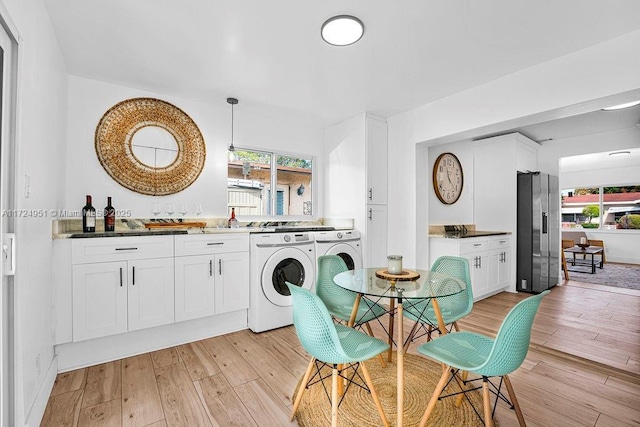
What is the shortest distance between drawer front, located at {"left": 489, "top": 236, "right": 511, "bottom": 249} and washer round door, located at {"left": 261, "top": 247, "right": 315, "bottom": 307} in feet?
8.98

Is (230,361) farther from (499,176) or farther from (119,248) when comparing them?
(499,176)

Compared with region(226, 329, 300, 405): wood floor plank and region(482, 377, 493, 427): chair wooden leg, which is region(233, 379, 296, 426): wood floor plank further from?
region(482, 377, 493, 427): chair wooden leg

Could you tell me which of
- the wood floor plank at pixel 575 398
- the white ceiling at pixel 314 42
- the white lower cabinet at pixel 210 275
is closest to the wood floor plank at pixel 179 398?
the white lower cabinet at pixel 210 275

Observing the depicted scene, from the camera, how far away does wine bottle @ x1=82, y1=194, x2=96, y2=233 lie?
2.61m

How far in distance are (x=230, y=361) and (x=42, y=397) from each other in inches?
43.9

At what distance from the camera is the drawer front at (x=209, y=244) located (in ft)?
8.87

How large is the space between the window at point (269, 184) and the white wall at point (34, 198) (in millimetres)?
1785

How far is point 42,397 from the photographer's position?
178 centimetres

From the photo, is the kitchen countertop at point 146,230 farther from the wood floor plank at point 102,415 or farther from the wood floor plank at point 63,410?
the wood floor plank at point 102,415

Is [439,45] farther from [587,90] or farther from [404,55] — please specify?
[587,90]

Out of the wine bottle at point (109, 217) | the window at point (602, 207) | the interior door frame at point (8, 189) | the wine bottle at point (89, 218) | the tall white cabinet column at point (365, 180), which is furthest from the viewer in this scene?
the window at point (602, 207)

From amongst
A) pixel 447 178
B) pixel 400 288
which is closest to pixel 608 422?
pixel 400 288

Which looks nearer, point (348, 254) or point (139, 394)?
point (139, 394)

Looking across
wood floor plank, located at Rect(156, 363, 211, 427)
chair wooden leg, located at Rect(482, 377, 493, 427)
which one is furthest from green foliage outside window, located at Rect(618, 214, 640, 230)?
wood floor plank, located at Rect(156, 363, 211, 427)
